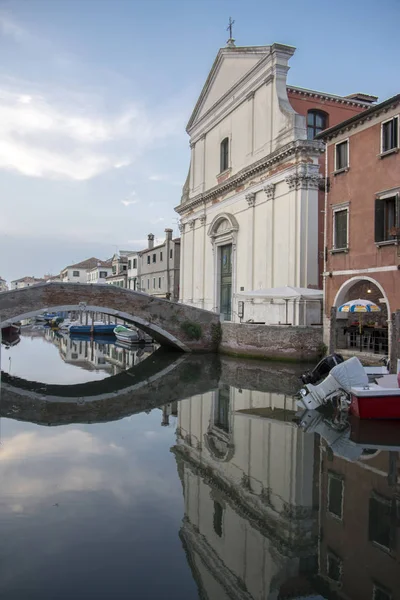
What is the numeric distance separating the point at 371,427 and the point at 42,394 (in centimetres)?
786

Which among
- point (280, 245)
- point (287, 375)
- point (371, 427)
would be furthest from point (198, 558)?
point (280, 245)

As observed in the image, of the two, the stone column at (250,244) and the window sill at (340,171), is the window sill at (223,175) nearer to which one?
the stone column at (250,244)

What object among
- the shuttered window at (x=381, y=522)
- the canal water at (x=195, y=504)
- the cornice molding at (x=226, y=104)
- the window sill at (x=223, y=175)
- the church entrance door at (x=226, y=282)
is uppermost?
the cornice molding at (x=226, y=104)

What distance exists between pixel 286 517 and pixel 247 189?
18.3 metres

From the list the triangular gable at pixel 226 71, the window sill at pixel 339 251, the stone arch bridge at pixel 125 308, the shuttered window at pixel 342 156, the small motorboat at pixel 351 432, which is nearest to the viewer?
the small motorboat at pixel 351 432

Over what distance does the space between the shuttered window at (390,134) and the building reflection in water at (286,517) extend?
28.9 ft

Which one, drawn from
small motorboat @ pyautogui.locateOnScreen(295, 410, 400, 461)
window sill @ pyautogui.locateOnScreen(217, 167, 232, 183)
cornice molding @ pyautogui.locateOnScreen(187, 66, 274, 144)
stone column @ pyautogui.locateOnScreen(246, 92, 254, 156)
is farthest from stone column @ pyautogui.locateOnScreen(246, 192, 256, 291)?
small motorboat @ pyautogui.locateOnScreen(295, 410, 400, 461)

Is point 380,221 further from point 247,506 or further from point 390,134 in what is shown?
point 247,506

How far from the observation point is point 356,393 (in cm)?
871

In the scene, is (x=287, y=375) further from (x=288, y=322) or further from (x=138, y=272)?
(x=138, y=272)

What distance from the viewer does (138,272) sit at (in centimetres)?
4309

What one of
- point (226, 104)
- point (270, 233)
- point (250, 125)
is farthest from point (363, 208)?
point (226, 104)

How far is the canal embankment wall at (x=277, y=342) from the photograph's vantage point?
16578 millimetres

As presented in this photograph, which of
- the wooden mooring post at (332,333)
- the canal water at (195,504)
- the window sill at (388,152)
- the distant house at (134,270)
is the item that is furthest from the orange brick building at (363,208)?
the distant house at (134,270)
